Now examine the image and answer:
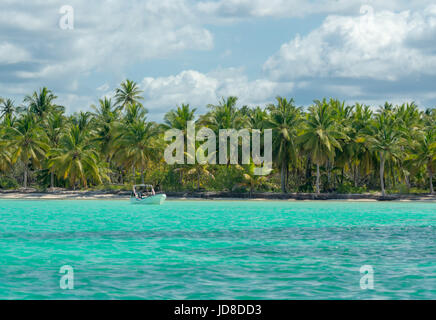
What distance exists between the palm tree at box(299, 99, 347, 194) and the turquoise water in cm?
2884

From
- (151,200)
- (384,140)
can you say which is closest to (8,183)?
(151,200)

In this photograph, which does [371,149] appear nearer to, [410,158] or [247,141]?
[410,158]

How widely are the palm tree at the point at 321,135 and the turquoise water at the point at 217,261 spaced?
2884cm

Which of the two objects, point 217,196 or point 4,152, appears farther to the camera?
point 4,152

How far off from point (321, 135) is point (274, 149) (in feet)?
18.0

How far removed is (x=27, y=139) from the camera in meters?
60.0

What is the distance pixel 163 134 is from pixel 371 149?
2173cm

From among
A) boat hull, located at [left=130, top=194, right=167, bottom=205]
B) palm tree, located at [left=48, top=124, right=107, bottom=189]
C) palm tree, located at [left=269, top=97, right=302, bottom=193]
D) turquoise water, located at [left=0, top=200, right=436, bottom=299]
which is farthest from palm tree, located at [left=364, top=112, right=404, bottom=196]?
turquoise water, located at [left=0, top=200, right=436, bottom=299]

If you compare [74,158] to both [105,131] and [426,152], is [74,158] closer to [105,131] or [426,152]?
[105,131]

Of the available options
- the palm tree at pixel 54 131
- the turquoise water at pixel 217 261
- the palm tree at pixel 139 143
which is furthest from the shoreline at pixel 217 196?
the turquoise water at pixel 217 261

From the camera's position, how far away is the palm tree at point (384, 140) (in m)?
52.8

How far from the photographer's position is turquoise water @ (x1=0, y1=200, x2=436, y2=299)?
1065 cm

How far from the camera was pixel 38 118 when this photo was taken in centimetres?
6831
